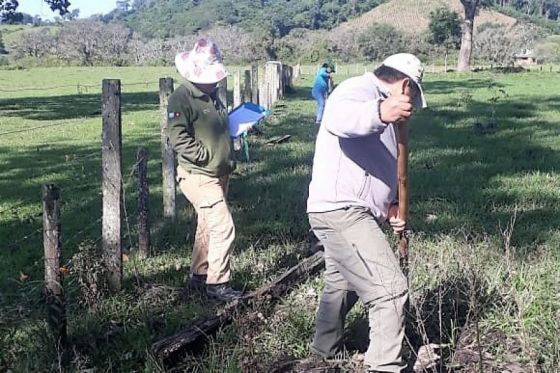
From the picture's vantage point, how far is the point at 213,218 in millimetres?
5082

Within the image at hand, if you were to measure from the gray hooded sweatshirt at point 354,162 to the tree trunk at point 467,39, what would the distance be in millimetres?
47799

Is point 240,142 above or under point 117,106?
under

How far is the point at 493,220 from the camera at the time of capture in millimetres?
7145

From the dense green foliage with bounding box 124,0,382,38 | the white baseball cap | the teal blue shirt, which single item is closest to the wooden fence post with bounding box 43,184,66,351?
the white baseball cap

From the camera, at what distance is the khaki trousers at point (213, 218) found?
509 centimetres

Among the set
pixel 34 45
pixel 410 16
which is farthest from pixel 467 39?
pixel 410 16

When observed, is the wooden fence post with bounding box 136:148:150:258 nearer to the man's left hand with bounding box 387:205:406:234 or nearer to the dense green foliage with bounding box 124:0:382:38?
the man's left hand with bounding box 387:205:406:234

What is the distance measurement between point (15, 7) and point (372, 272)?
1150 inches

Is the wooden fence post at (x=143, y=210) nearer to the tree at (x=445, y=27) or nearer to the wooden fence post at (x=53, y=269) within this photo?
the wooden fence post at (x=53, y=269)

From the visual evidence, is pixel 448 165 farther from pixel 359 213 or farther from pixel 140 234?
pixel 359 213

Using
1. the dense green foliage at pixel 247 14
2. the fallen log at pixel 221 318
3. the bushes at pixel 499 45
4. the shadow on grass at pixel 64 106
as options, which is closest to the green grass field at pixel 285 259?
the fallen log at pixel 221 318

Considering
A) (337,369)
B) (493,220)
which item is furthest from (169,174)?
(337,369)

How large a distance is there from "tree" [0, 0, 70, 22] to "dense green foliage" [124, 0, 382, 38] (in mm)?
105010

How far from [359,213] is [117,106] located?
87.9 inches
